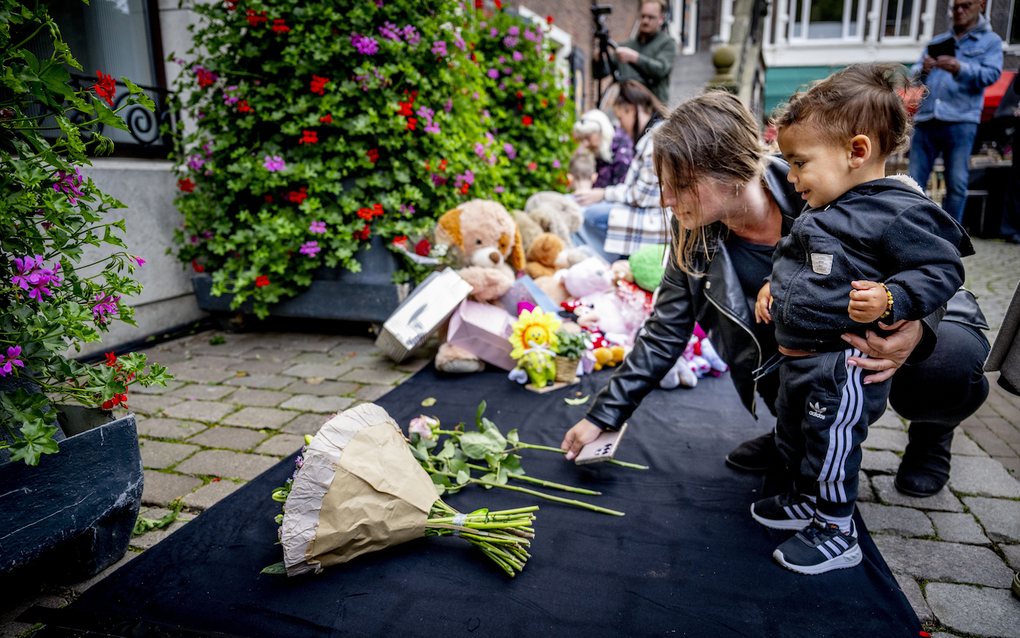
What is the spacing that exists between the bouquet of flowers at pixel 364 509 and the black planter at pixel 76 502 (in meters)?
0.46

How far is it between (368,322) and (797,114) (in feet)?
10.7

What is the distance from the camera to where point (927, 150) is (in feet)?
18.0

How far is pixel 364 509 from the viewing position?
65.9 inches

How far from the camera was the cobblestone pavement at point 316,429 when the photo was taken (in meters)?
1.69

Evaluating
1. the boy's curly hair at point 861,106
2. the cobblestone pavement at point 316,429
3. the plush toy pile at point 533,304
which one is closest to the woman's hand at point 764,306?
the boy's curly hair at point 861,106

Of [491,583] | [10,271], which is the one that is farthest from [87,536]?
→ [491,583]

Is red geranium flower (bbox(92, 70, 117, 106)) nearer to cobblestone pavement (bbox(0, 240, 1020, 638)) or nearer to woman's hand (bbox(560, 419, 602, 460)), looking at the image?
cobblestone pavement (bbox(0, 240, 1020, 638))

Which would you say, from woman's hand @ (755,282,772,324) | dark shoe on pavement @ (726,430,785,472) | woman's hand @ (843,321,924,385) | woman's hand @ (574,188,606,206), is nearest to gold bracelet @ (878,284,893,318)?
woman's hand @ (843,321,924,385)

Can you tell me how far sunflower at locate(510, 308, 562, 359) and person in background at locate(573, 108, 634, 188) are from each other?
302 cm

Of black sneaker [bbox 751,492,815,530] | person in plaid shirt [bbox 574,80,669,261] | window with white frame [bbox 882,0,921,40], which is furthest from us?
window with white frame [bbox 882,0,921,40]

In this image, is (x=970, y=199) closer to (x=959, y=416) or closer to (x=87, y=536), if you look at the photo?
(x=959, y=416)

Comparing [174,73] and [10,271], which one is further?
[174,73]

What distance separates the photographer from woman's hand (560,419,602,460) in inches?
86.0

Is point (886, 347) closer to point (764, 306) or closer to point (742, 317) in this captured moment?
point (764, 306)
